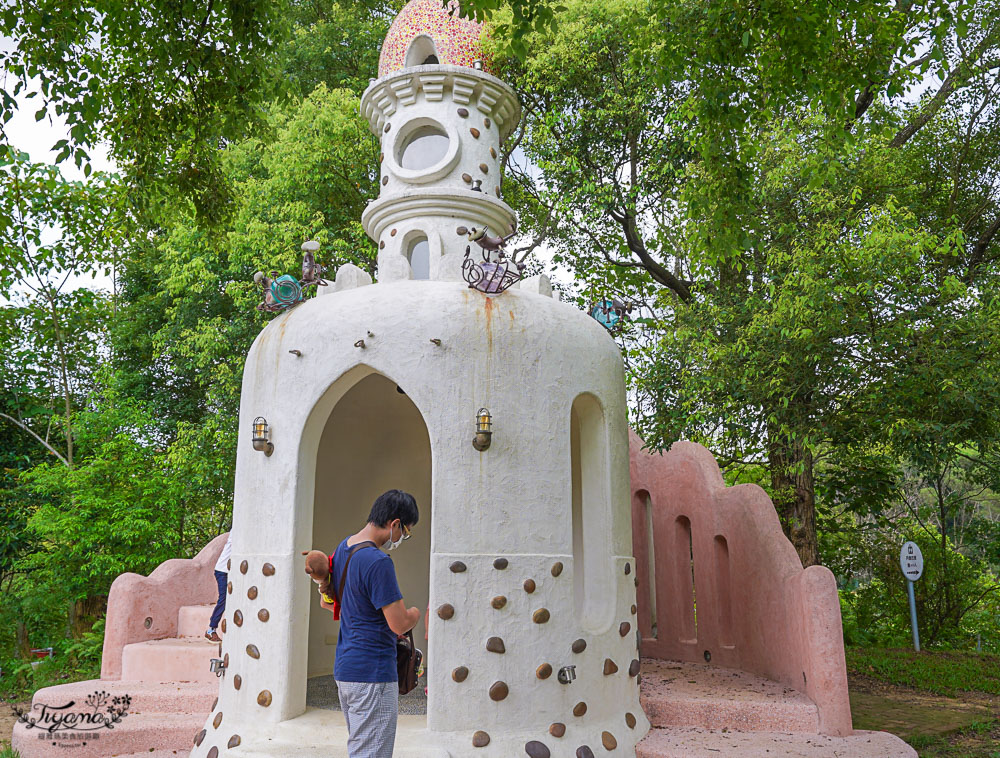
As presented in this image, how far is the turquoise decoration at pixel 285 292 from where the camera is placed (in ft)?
22.1

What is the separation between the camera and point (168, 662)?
8250mm

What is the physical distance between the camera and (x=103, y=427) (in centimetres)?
1375

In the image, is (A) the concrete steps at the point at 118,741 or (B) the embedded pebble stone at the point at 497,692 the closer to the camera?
(B) the embedded pebble stone at the point at 497,692

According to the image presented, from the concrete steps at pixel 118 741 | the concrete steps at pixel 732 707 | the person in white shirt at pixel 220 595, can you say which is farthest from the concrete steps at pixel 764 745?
the person in white shirt at pixel 220 595

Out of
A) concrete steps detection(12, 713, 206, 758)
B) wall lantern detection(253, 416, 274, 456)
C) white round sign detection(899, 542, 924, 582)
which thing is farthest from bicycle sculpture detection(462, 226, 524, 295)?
white round sign detection(899, 542, 924, 582)

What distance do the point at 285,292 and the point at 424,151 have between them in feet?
7.22

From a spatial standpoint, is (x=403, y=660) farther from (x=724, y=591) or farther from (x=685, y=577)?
(x=685, y=577)

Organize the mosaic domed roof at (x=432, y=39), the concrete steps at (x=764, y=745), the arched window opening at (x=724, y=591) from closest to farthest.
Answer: the concrete steps at (x=764, y=745), the mosaic domed roof at (x=432, y=39), the arched window opening at (x=724, y=591)

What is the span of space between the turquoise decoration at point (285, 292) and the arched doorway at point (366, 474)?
1892 millimetres

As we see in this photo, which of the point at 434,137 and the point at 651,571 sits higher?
the point at 434,137

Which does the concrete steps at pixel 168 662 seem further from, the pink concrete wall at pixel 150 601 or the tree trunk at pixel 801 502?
the tree trunk at pixel 801 502

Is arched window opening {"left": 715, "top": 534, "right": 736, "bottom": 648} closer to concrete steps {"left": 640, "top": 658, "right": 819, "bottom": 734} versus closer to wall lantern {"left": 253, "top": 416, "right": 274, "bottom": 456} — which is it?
concrete steps {"left": 640, "top": 658, "right": 819, "bottom": 734}

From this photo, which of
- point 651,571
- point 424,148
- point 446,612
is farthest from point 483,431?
point 651,571

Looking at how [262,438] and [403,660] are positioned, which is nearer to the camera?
[403,660]
